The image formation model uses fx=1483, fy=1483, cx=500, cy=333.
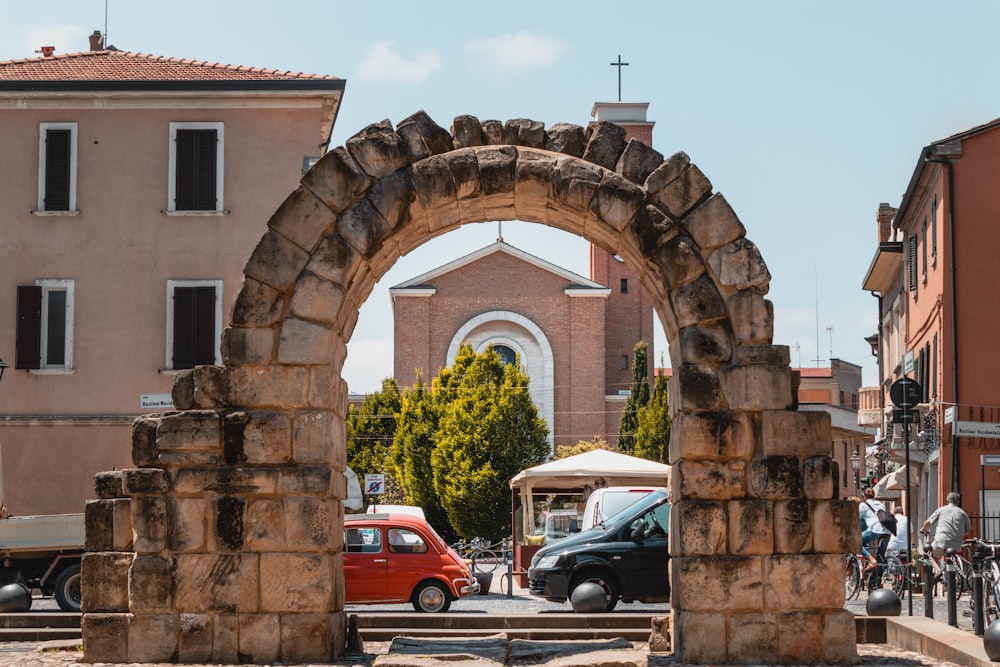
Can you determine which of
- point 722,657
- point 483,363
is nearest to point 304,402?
point 722,657

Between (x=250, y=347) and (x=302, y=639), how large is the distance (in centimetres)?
281

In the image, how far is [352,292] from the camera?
48.4ft

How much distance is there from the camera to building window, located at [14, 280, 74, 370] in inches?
1219

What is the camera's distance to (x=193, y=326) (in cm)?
3097

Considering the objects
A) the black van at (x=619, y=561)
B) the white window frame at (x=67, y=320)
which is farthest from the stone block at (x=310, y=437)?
the white window frame at (x=67, y=320)

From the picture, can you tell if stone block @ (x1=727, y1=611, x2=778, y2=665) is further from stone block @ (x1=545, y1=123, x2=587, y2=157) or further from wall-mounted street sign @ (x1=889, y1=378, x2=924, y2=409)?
wall-mounted street sign @ (x1=889, y1=378, x2=924, y2=409)

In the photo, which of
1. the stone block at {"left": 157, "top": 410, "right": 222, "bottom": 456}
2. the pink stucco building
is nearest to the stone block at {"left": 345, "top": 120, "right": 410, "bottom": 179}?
the stone block at {"left": 157, "top": 410, "right": 222, "bottom": 456}

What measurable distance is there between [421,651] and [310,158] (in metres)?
18.9

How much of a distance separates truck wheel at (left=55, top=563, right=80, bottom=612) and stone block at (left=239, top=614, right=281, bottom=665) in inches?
368

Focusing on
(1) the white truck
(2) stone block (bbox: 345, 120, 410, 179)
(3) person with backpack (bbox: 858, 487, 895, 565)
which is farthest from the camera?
(3) person with backpack (bbox: 858, 487, 895, 565)

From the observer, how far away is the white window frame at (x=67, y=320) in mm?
31062

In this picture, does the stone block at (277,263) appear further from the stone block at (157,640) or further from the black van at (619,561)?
the black van at (619,561)

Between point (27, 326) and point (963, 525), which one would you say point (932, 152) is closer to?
point (963, 525)

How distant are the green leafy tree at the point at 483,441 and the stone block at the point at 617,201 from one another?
130 feet
